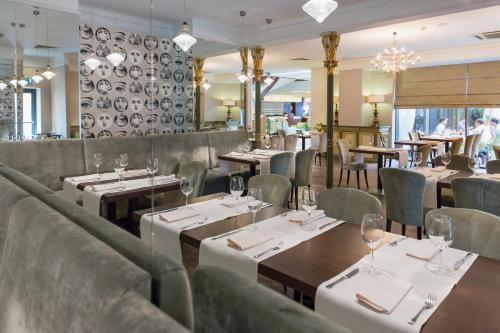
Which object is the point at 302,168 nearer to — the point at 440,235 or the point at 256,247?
the point at 256,247

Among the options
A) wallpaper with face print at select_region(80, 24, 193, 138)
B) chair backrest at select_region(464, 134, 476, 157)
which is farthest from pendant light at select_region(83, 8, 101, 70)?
chair backrest at select_region(464, 134, 476, 157)

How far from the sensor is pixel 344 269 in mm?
1464

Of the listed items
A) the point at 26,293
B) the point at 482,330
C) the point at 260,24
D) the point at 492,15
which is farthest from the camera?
the point at 260,24

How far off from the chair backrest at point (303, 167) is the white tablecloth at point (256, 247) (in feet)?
9.87

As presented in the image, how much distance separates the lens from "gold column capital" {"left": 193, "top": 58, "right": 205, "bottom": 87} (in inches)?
251

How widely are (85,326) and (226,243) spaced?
91 centimetres

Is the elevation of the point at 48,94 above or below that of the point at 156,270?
above

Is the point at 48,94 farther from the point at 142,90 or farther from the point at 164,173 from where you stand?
Result: the point at 164,173

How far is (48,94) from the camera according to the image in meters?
4.72

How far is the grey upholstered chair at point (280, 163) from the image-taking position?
15.2ft

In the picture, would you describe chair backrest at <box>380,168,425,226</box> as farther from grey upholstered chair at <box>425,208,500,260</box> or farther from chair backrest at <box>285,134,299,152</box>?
chair backrest at <box>285,134,299,152</box>

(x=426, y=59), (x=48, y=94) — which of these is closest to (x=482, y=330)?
(x=48, y=94)

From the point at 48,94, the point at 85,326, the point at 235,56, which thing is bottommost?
the point at 85,326

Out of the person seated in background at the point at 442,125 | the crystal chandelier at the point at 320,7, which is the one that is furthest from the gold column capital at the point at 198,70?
the person seated in background at the point at 442,125
